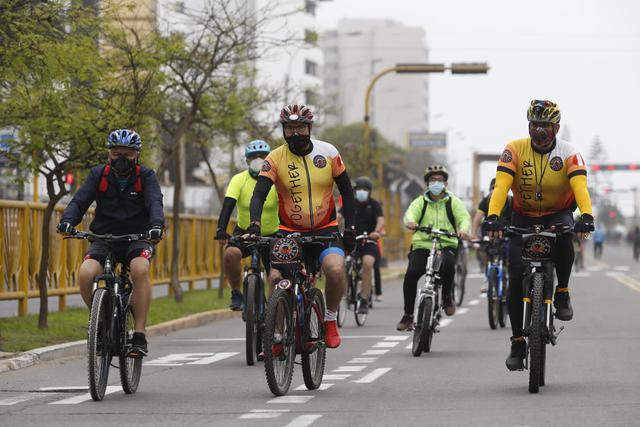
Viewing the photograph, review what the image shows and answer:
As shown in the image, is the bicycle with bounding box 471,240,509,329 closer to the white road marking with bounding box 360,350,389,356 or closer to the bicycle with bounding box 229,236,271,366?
the white road marking with bounding box 360,350,389,356

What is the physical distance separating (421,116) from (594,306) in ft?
515

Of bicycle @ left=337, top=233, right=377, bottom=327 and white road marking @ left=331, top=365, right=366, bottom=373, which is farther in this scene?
bicycle @ left=337, top=233, right=377, bottom=327

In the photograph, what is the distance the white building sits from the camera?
557 feet

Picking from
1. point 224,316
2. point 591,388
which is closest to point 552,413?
point 591,388

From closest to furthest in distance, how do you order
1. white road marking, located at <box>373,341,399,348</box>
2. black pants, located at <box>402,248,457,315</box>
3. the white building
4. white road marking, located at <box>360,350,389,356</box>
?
white road marking, located at <box>360,350,389,356</box> → black pants, located at <box>402,248,457,315</box> → white road marking, located at <box>373,341,399,348</box> → the white building

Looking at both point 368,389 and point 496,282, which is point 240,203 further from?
point 496,282

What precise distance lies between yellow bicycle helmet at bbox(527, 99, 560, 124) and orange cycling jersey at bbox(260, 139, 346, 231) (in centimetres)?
140

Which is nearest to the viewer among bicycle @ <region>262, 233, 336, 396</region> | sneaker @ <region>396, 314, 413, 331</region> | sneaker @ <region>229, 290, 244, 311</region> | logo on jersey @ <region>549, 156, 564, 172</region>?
bicycle @ <region>262, 233, 336, 396</region>

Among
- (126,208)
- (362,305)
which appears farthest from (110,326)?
(362,305)

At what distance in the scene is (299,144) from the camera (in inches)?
428

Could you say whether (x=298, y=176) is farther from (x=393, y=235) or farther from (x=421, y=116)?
(x=421, y=116)

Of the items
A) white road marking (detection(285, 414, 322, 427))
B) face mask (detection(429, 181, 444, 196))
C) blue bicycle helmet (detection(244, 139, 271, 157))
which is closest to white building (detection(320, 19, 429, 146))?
face mask (detection(429, 181, 444, 196))

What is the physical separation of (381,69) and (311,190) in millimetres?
165036

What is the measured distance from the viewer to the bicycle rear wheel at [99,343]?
32.6 ft
